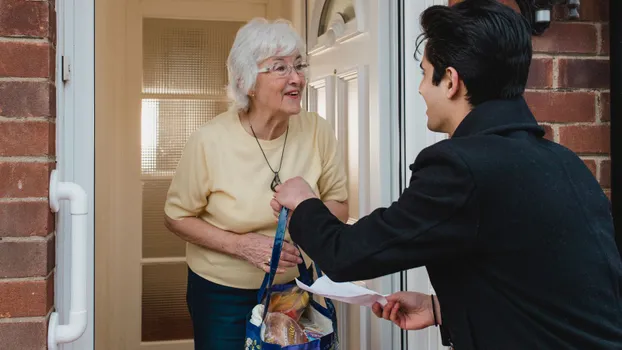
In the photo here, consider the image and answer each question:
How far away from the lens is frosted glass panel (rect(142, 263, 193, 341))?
3.74 metres

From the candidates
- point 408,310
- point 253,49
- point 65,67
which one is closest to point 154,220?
point 253,49

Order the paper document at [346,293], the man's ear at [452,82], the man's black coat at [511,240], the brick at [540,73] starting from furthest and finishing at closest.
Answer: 1. the brick at [540,73]
2. the paper document at [346,293]
3. the man's ear at [452,82]
4. the man's black coat at [511,240]

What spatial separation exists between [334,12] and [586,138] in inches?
51.8

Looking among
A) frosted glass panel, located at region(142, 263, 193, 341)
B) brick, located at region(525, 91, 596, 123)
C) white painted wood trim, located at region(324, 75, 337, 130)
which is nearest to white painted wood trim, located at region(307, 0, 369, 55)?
white painted wood trim, located at region(324, 75, 337, 130)

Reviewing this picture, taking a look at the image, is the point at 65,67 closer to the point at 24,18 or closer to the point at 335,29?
the point at 24,18

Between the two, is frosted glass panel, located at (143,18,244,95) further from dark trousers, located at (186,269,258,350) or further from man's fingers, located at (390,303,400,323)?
man's fingers, located at (390,303,400,323)

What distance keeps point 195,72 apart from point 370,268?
2.93m

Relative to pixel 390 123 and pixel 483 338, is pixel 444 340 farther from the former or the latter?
pixel 390 123

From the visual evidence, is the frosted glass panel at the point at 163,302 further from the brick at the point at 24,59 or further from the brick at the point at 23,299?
the brick at the point at 24,59

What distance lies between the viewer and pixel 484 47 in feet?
3.63

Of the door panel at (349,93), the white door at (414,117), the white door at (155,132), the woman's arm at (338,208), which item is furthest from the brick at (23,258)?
the white door at (155,132)

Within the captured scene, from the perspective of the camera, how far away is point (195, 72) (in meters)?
3.80

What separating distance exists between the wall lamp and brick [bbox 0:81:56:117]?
3.91 ft

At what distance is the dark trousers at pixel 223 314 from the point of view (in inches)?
72.9
